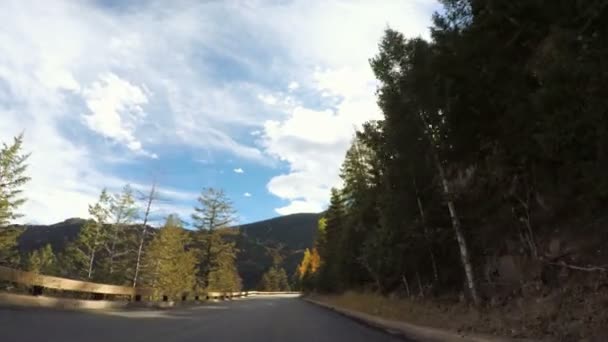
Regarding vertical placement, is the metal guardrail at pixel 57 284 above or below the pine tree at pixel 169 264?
below

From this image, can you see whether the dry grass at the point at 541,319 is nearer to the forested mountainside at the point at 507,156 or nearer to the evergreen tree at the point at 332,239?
the forested mountainside at the point at 507,156

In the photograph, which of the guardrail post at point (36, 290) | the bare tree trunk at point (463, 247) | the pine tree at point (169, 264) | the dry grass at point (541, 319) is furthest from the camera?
the pine tree at point (169, 264)

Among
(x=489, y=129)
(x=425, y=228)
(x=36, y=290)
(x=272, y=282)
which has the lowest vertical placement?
(x=36, y=290)

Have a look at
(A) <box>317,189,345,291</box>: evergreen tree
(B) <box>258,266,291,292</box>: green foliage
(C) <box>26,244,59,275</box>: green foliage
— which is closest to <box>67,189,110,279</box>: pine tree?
(C) <box>26,244,59,275</box>: green foliage

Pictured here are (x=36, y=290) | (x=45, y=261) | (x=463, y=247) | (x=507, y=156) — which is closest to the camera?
(x=36, y=290)

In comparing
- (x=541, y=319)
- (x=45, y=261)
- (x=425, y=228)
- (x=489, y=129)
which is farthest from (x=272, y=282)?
(x=541, y=319)

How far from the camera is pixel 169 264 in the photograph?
1763 inches

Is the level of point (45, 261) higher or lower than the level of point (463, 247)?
higher

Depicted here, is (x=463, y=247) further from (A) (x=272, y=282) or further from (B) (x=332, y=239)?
(A) (x=272, y=282)

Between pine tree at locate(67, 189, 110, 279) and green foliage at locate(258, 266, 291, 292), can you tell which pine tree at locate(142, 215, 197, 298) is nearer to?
pine tree at locate(67, 189, 110, 279)

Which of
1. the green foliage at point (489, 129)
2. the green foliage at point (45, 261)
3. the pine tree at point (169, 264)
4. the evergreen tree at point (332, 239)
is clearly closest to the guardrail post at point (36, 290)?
the green foliage at point (489, 129)

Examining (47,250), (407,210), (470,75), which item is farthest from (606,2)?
(47,250)

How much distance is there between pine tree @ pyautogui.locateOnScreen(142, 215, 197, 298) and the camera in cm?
4297

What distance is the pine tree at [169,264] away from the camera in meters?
43.0
